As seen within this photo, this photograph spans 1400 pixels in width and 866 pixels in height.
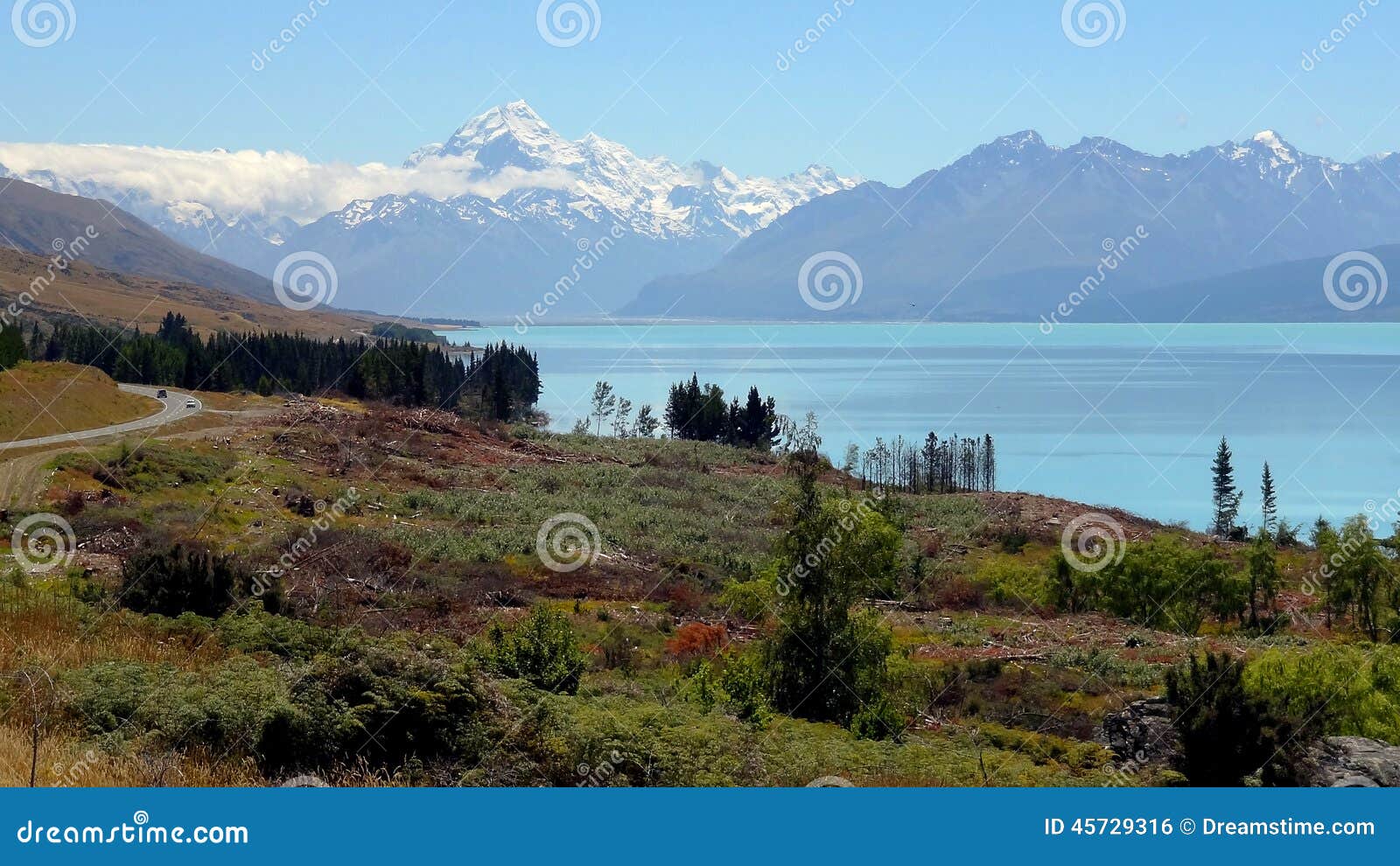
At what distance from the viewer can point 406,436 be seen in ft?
208

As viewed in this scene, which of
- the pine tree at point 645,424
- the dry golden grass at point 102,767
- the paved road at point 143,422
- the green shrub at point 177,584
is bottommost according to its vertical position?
the dry golden grass at point 102,767

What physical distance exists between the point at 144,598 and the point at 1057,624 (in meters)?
29.7

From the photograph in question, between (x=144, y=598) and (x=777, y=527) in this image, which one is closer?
(x=144, y=598)

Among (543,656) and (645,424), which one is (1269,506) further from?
(543,656)

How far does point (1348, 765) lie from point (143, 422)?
2250 inches

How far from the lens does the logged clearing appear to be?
4956 cm

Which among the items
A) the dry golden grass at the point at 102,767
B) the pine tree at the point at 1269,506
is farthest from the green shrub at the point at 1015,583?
the dry golden grass at the point at 102,767

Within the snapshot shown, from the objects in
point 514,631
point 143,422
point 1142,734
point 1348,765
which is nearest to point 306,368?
point 143,422

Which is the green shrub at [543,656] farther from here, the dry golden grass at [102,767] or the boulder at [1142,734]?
the boulder at [1142,734]

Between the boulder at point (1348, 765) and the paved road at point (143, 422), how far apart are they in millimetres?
45329

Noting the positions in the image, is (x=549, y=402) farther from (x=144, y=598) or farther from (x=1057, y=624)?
(x=144, y=598)

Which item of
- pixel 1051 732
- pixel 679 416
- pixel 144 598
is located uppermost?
pixel 679 416

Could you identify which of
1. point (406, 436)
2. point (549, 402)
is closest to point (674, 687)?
point (406, 436)

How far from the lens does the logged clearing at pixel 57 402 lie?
163 feet
